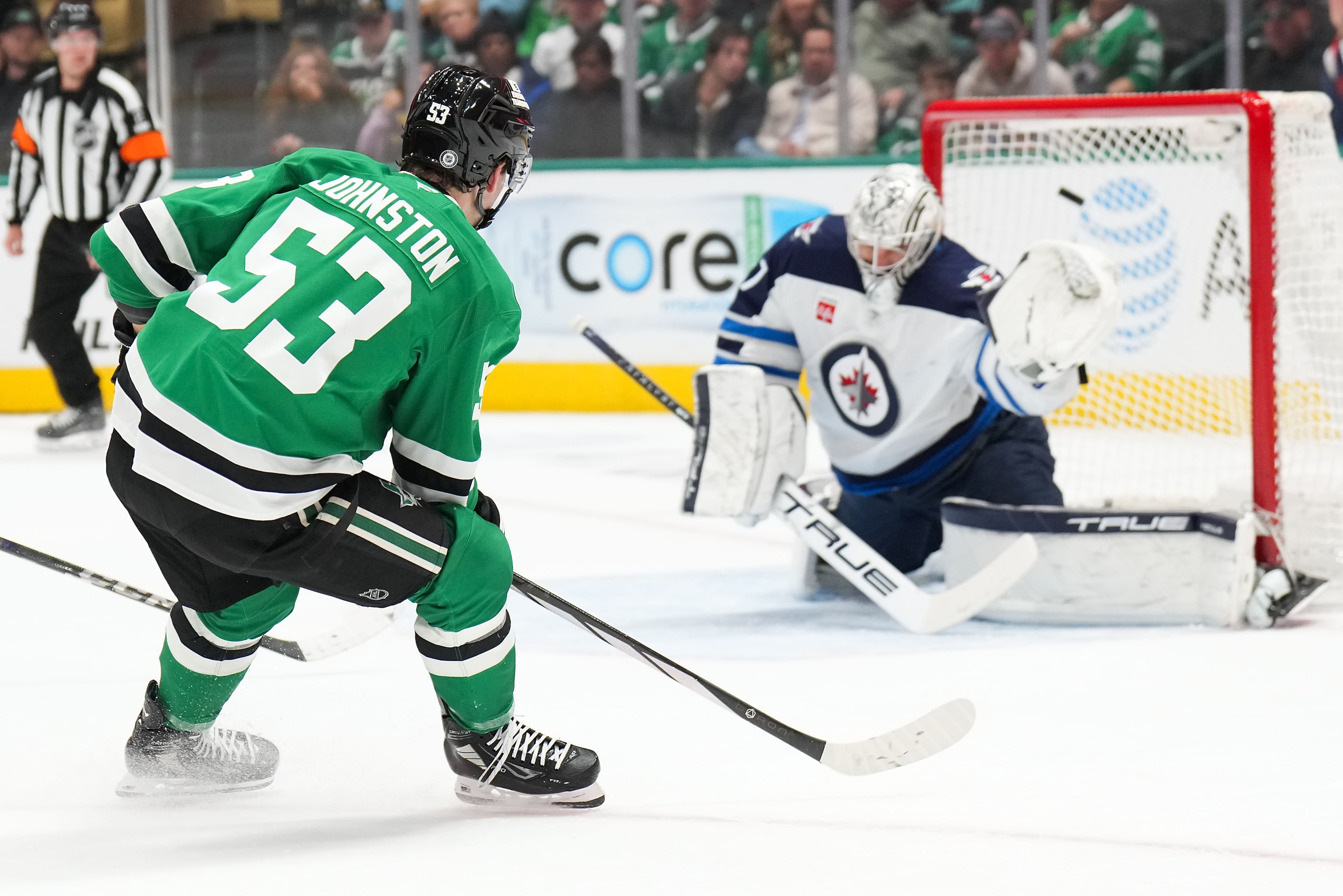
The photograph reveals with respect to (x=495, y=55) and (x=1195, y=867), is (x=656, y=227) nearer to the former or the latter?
(x=495, y=55)

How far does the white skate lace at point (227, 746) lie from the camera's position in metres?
1.99

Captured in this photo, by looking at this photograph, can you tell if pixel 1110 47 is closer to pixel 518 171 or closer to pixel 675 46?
pixel 675 46

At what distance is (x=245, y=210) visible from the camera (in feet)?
5.97

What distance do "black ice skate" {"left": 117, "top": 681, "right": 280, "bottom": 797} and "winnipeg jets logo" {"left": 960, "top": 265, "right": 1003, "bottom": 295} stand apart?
1566mm

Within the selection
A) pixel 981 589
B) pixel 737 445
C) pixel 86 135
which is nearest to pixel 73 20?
pixel 86 135

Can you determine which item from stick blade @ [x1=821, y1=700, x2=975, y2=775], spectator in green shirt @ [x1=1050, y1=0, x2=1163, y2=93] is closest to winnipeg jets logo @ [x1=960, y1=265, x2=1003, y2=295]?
stick blade @ [x1=821, y1=700, x2=975, y2=775]

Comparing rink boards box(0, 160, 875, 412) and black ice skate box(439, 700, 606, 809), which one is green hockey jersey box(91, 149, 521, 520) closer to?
black ice skate box(439, 700, 606, 809)

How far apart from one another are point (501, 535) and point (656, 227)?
13.3 ft

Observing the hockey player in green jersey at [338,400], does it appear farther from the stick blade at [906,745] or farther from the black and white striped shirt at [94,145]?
the black and white striped shirt at [94,145]

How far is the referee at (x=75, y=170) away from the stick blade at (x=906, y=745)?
3702mm

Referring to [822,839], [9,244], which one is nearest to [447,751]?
[822,839]

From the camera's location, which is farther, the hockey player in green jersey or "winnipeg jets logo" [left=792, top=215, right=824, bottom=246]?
"winnipeg jets logo" [left=792, top=215, right=824, bottom=246]

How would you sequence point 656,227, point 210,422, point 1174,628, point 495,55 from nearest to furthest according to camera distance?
1. point 210,422
2. point 1174,628
3. point 656,227
4. point 495,55

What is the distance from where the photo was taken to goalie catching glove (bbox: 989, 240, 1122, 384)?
259cm
